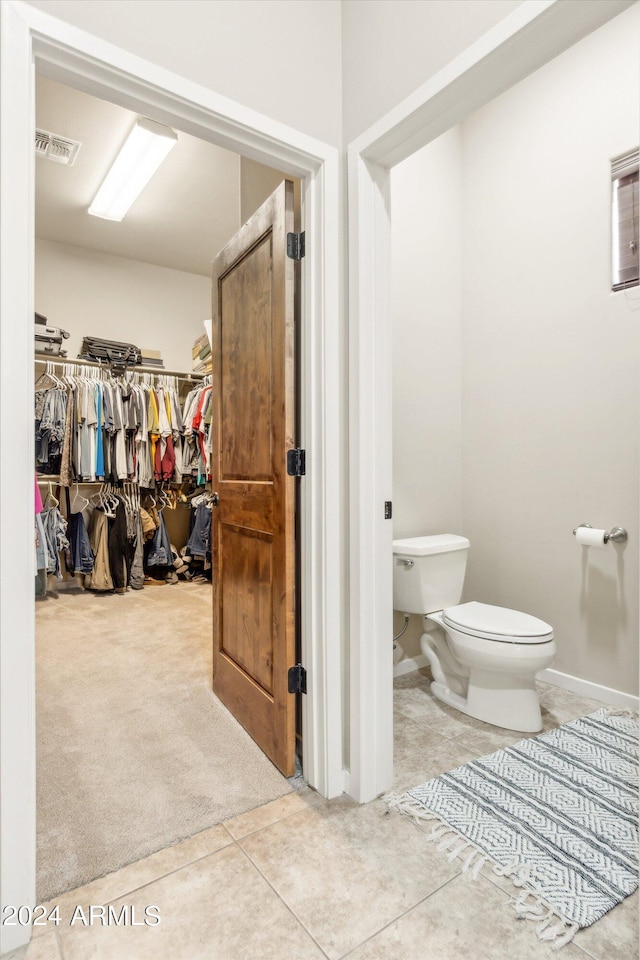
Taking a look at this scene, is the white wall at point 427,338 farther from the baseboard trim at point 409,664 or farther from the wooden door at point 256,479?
the wooden door at point 256,479

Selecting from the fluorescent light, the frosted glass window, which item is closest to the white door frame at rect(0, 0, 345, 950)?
the frosted glass window

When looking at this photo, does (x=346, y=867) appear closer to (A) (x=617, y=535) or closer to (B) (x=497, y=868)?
(B) (x=497, y=868)

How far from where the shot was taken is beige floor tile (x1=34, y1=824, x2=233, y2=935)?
126 cm

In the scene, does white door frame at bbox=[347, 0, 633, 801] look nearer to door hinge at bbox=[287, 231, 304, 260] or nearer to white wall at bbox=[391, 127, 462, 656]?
door hinge at bbox=[287, 231, 304, 260]

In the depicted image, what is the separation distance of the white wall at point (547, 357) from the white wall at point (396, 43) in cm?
91

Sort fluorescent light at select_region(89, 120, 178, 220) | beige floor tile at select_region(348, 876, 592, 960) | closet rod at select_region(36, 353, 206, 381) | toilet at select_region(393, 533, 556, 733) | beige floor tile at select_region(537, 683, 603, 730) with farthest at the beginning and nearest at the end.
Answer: closet rod at select_region(36, 353, 206, 381)
fluorescent light at select_region(89, 120, 178, 220)
beige floor tile at select_region(537, 683, 603, 730)
toilet at select_region(393, 533, 556, 733)
beige floor tile at select_region(348, 876, 592, 960)

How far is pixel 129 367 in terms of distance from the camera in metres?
4.72

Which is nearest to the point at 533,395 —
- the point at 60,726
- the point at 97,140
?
the point at 60,726

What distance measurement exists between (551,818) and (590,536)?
118 cm

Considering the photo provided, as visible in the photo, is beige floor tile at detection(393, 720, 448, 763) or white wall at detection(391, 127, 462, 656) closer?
beige floor tile at detection(393, 720, 448, 763)

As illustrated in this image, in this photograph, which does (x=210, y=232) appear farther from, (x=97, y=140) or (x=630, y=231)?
(x=630, y=231)

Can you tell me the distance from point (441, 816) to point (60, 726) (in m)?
1.53

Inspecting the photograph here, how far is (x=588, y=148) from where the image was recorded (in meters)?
2.37

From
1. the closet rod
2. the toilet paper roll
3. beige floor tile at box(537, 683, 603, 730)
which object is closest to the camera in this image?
beige floor tile at box(537, 683, 603, 730)
